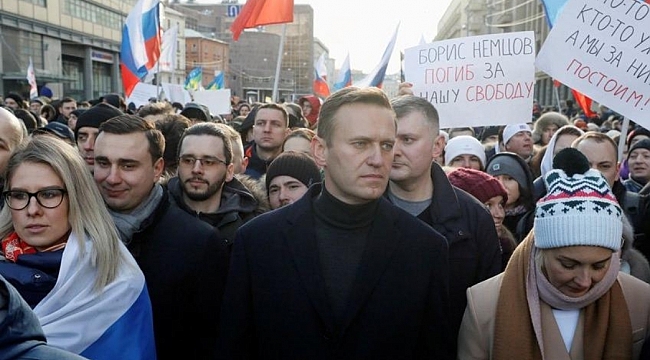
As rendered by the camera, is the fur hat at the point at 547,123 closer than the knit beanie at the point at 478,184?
No

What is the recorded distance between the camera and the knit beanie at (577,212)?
96.7 inches

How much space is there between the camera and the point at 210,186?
3861 millimetres

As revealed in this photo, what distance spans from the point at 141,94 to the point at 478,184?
9.68 m

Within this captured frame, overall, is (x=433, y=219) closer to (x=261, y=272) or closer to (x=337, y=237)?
(x=337, y=237)

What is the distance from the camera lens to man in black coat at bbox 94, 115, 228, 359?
308 centimetres

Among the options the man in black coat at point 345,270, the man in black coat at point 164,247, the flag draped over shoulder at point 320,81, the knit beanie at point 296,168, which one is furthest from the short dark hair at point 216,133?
the flag draped over shoulder at point 320,81

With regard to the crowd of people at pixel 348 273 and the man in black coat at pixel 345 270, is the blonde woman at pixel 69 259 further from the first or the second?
the man in black coat at pixel 345 270

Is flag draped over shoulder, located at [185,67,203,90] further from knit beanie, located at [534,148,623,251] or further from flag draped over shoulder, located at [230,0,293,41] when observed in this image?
knit beanie, located at [534,148,623,251]

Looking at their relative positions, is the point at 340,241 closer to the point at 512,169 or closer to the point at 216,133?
the point at 216,133

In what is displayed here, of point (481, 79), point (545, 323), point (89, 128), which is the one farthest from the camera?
point (481, 79)

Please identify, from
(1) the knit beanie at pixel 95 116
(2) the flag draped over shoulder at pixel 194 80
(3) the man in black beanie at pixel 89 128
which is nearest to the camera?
(3) the man in black beanie at pixel 89 128

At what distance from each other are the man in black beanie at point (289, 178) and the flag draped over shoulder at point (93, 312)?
179 cm

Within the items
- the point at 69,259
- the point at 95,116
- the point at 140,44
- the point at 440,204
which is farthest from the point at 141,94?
the point at 69,259

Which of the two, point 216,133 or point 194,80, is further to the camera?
point 194,80
